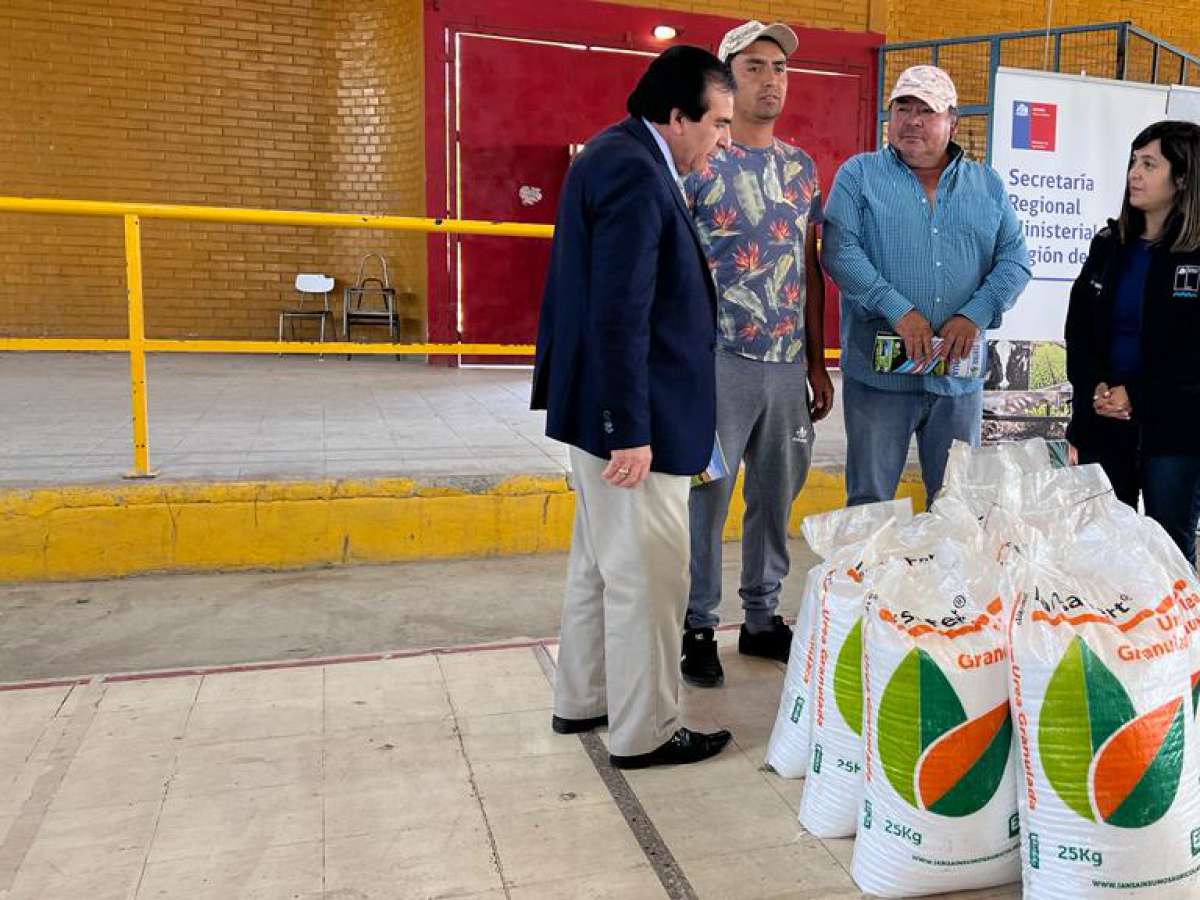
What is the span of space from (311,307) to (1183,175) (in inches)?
332

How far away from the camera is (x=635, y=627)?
203cm

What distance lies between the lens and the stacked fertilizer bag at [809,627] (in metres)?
1.91

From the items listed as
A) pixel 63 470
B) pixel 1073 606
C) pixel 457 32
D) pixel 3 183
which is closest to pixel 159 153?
pixel 3 183

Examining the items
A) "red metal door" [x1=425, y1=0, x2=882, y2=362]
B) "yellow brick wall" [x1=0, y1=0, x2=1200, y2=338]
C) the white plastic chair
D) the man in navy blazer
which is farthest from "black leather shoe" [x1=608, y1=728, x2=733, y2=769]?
the white plastic chair

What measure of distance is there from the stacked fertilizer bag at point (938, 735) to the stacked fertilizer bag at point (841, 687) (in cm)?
11

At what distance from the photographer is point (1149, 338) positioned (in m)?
2.46

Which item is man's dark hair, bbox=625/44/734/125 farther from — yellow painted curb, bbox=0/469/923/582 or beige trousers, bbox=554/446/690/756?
yellow painted curb, bbox=0/469/923/582

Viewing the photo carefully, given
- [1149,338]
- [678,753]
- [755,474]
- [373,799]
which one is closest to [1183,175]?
[1149,338]

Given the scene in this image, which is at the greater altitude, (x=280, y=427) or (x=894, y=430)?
(x=894, y=430)

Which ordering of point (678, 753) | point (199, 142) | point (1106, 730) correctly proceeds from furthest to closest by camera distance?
point (199, 142) → point (678, 753) → point (1106, 730)

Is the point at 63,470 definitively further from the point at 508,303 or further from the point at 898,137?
the point at 508,303

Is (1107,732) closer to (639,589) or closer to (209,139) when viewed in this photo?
(639,589)

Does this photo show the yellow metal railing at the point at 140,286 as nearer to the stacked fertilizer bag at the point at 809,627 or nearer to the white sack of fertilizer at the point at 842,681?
the stacked fertilizer bag at the point at 809,627

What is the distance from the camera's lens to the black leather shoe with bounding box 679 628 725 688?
2574 mm
